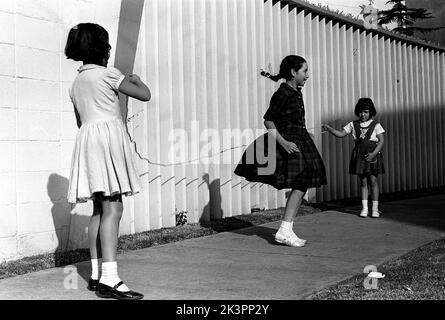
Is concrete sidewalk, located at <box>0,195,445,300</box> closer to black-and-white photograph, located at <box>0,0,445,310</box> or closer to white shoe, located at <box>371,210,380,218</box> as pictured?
black-and-white photograph, located at <box>0,0,445,310</box>

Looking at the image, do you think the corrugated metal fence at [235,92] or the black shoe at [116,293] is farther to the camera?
the corrugated metal fence at [235,92]

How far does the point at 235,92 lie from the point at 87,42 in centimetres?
409

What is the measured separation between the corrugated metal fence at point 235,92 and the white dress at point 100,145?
2.48 m

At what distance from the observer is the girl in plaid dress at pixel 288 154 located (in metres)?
5.67

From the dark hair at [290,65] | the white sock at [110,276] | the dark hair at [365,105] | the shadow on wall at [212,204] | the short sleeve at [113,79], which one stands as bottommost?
the white sock at [110,276]

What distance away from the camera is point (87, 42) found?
3.89 metres

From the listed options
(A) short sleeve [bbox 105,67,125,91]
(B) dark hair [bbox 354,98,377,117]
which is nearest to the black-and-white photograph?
(A) short sleeve [bbox 105,67,125,91]

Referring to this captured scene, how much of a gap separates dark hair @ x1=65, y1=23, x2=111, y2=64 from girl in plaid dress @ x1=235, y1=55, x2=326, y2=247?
2143 millimetres

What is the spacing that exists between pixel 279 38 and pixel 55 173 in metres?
4.29

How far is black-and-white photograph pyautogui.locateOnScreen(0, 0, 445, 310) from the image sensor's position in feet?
12.8

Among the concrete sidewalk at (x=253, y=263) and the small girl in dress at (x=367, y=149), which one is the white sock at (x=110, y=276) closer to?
the concrete sidewalk at (x=253, y=263)

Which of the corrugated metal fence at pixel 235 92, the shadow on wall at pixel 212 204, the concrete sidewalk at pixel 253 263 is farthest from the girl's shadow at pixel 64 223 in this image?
the shadow on wall at pixel 212 204

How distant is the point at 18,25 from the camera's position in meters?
5.09

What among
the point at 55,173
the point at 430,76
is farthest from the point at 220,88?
the point at 430,76
